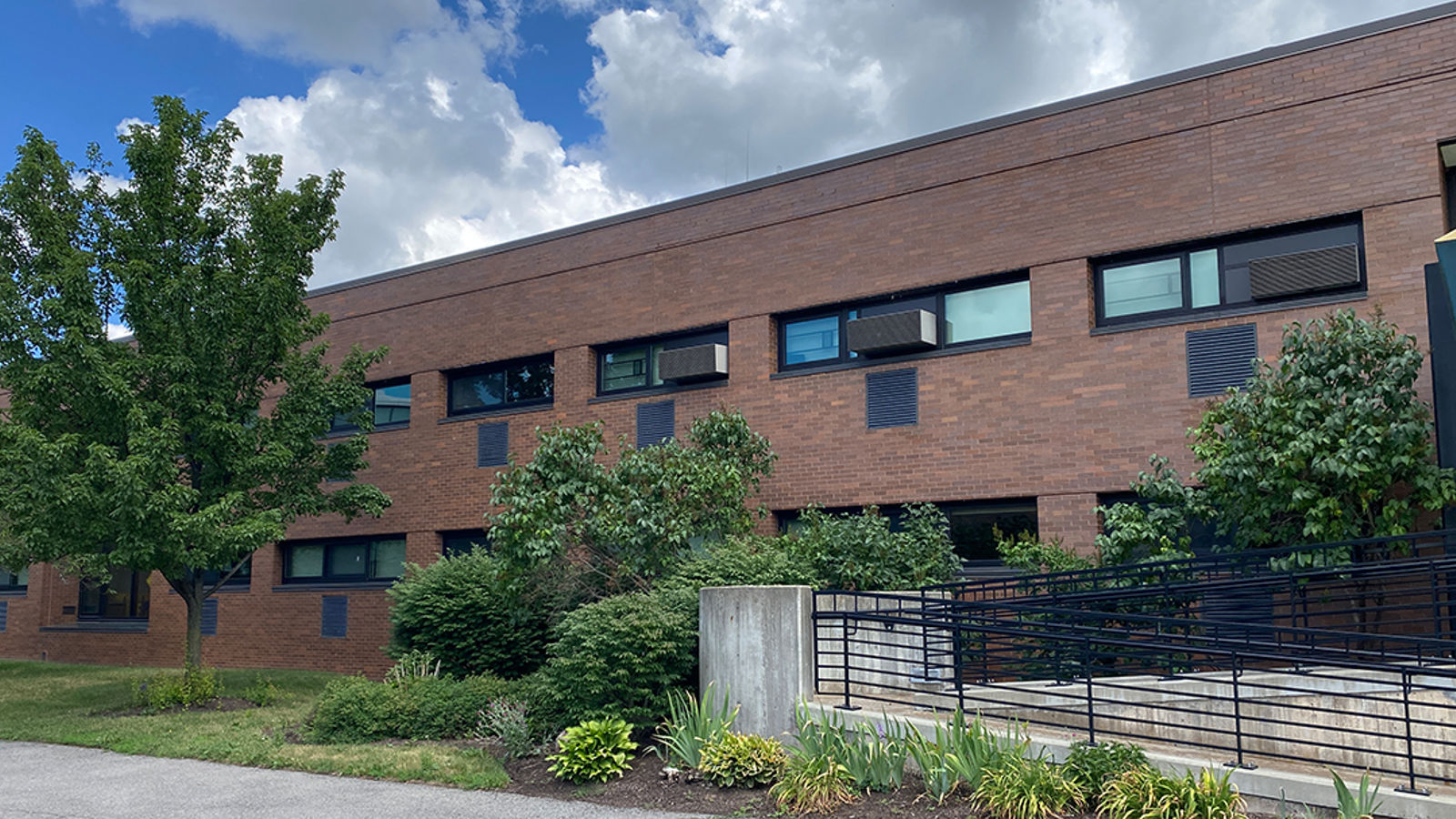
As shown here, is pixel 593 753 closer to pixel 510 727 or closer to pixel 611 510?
pixel 510 727

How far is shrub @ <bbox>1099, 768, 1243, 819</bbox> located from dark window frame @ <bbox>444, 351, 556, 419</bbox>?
1327cm

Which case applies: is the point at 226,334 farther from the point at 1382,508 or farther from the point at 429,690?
the point at 1382,508

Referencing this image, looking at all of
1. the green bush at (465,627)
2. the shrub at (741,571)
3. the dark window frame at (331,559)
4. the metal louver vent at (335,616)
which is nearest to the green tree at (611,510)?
the shrub at (741,571)

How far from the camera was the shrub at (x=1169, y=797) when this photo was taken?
781 centimetres

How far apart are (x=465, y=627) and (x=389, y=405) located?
7144 millimetres

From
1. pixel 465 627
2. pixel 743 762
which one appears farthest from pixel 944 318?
pixel 743 762

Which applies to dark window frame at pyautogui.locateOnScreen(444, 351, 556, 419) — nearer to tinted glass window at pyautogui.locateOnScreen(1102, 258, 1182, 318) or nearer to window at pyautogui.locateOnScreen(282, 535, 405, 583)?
window at pyautogui.locateOnScreen(282, 535, 405, 583)

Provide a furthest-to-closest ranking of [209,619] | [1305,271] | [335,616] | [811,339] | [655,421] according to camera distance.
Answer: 1. [209,619]
2. [335,616]
3. [655,421]
4. [811,339]
5. [1305,271]

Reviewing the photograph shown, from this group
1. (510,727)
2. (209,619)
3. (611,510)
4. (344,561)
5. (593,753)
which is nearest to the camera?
(593,753)

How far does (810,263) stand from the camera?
1730 centimetres

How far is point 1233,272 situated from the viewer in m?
14.0

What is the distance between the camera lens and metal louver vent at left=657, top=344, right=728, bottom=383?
17.8 metres

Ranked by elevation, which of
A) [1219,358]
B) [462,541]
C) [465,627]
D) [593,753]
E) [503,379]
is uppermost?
[503,379]

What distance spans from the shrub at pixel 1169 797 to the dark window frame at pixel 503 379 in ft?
43.5
